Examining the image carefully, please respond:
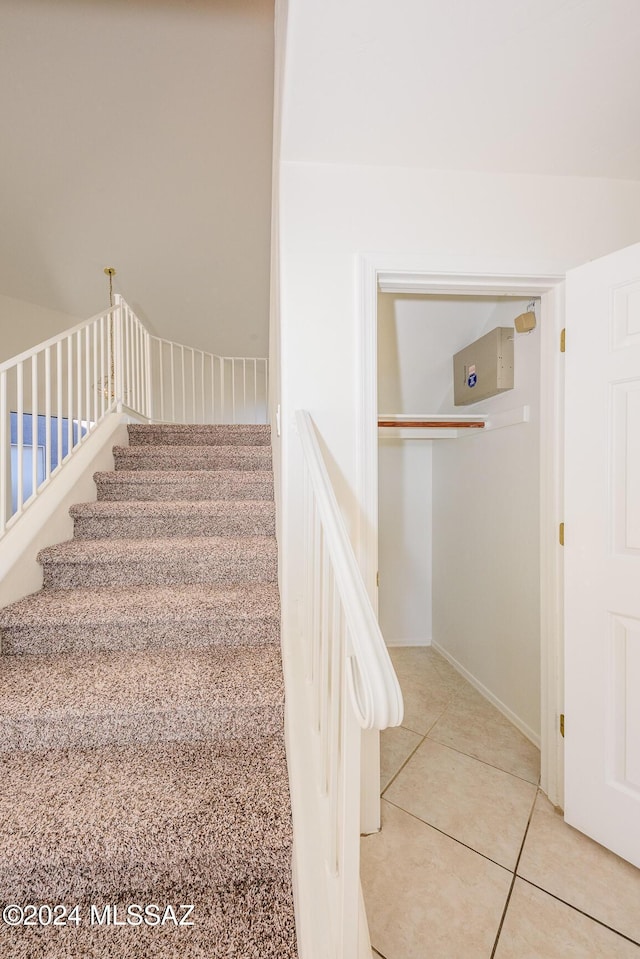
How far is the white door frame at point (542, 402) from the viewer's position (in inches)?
60.7

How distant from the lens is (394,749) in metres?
1.99

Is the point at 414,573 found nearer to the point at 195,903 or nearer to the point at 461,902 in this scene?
the point at 461,902

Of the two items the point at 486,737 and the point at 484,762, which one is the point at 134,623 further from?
the point at 486,737

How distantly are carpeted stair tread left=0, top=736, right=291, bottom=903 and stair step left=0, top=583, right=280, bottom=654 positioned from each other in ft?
1.46

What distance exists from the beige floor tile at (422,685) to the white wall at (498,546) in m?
0.14

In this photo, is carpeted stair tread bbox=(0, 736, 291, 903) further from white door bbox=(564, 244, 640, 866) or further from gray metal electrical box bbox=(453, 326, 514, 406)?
gray metal electrical box bbox=(453, 326, 514, 406)

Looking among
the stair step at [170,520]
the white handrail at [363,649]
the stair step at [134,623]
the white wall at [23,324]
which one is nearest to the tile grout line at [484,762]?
the stair step at [134,623]

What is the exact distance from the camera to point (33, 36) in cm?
263

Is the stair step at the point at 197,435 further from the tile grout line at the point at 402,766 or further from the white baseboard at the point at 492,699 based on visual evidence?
the tile grout line at the point at 402,766

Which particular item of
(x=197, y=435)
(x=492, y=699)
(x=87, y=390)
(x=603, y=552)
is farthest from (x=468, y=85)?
(x=492, y=699)

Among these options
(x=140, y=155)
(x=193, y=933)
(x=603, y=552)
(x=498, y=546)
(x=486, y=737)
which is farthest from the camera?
(x=140, y=155)

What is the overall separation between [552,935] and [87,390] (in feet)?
9.99

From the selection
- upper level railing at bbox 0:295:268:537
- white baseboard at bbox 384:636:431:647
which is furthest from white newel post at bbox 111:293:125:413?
white baseboard at bbox 384:636:431:647

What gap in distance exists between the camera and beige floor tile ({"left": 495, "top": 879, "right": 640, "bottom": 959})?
1.14m
